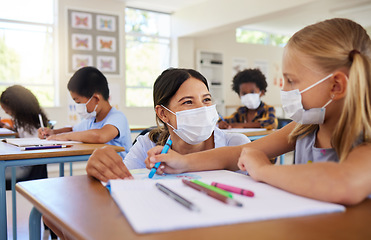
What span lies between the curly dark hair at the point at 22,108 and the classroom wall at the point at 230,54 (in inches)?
185

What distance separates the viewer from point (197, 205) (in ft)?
2.04

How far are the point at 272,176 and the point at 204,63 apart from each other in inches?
283

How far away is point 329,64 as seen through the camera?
0.87 meters

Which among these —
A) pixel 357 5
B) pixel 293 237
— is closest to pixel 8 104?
pixel 293 237

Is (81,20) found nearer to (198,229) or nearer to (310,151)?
(310,151)

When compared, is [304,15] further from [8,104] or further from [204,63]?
[8,104]

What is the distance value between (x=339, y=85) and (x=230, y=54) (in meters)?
7.76

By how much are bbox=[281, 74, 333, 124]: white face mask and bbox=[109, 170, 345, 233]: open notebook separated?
0.25m

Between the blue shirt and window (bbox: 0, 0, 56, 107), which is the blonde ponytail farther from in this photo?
window (bbox: 0, 0, 56, 107)

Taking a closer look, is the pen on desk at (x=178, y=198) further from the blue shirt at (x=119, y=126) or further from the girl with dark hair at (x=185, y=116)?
the blue shirt at (x=119, y=126)

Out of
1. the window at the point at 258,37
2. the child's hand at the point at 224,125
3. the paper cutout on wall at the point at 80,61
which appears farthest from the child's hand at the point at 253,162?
the window at the point at 258,37

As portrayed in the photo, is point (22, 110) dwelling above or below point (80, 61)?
below

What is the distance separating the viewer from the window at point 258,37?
29.0 ft

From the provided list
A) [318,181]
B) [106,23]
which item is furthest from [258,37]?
[318,181]
